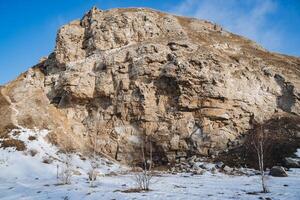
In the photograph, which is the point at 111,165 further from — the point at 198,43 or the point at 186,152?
the point at 198,43

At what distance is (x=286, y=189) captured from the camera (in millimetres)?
19125

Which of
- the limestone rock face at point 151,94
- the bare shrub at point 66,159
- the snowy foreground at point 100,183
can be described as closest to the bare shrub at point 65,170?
the bare shrub at point 66,159

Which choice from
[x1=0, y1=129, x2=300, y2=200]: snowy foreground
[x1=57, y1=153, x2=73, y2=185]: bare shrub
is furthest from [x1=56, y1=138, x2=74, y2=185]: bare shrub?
[x1=0, y1=129, x2=300, y2=200]: snowy foreground

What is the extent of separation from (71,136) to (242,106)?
17.9m

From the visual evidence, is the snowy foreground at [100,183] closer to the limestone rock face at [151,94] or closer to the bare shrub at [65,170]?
the bare shrub at [65,170]

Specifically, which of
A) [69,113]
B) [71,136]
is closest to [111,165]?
[71,136]

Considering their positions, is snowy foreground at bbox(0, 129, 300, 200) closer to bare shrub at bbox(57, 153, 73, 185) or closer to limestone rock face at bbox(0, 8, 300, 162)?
bare shrub at bbox(57, 153, 73, 185)

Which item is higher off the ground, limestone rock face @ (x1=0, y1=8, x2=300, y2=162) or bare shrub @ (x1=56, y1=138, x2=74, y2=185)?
limestone rock face @ (x1=0, y1=8, x2=300, y2=162)

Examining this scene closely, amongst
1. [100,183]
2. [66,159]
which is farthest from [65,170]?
[100,183]

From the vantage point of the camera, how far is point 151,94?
37.7 meters

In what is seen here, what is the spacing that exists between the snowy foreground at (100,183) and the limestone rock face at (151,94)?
11.3 feet

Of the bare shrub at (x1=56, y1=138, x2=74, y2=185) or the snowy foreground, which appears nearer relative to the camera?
the snowy foreground

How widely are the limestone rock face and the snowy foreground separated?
344cm

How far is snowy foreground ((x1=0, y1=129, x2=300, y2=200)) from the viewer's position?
18594mm
